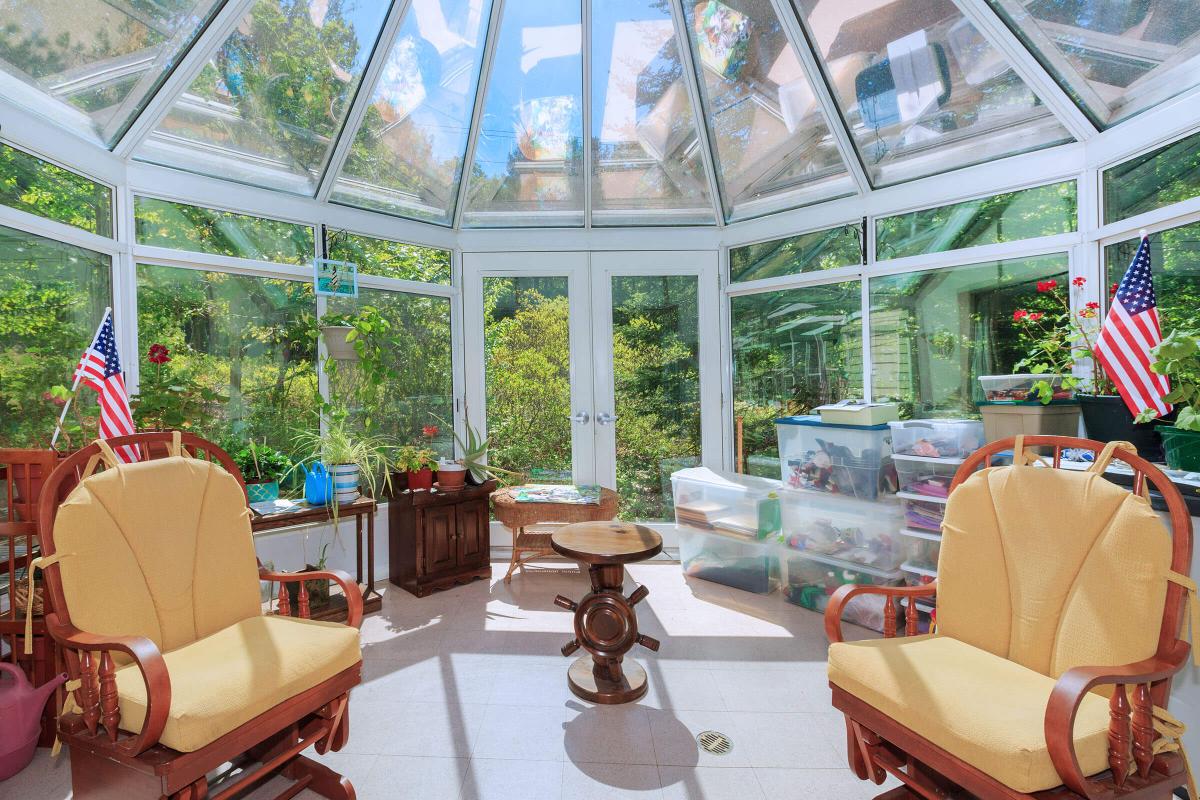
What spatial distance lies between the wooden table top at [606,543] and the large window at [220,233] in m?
2.51

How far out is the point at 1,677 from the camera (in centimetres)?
211

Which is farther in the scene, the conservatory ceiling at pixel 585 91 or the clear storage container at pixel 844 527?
the clear storage container at pixel 844 527

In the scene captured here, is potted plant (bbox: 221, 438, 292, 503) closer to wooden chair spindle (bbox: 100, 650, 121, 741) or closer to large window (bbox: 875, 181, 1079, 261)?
wooden chair spindle (bbox: 100, 650, 121, 741)

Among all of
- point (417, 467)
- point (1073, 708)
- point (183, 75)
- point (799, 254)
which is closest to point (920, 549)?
point (1073, 708)

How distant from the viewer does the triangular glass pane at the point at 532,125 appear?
11.4 feet

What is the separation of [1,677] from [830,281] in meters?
4.42

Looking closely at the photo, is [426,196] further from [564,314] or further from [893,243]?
[893,243]

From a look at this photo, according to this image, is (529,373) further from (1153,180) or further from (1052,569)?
(1153,180)

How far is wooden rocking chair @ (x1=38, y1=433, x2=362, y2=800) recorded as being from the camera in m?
1.45

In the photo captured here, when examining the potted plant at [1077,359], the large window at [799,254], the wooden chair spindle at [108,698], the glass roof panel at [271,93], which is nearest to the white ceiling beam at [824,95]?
the large window at [799,254]

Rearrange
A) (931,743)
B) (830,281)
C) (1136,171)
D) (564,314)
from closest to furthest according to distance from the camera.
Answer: (931,743)
(1136,171)
(830,281)
(564,314)

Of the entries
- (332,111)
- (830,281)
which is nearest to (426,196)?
(332,111)

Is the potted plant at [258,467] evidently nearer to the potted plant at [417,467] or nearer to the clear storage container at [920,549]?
the potted plant at [417,467]

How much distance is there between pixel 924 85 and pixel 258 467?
4090 millimetres
